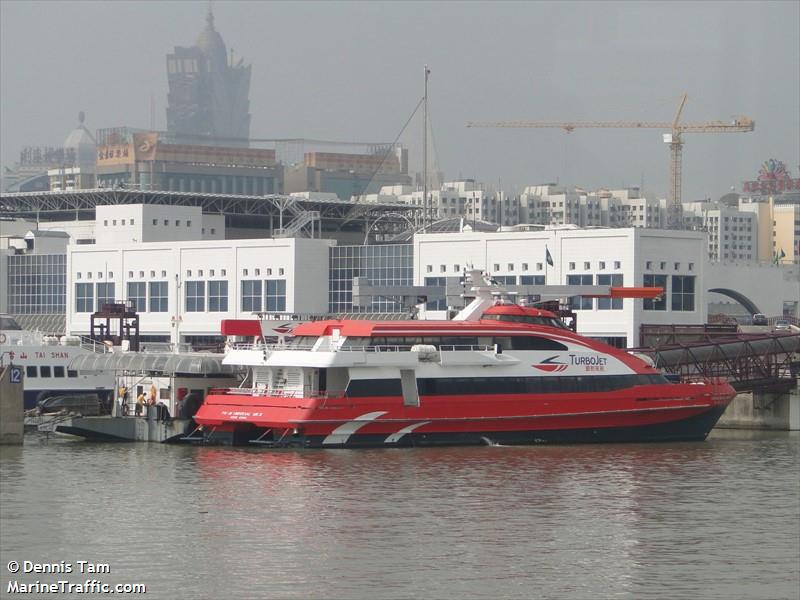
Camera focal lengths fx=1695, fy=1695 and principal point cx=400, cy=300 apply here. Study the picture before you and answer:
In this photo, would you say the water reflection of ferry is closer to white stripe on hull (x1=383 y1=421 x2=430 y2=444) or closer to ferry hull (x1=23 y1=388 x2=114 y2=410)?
ferry hull (x1=23 y1=388 x2=114 y2=410)

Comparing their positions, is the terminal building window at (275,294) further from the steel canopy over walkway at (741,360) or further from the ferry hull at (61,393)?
the steel canopy over walkway at (741,360)

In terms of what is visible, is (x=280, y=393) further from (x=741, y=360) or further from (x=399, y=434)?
(x=741, y=360)

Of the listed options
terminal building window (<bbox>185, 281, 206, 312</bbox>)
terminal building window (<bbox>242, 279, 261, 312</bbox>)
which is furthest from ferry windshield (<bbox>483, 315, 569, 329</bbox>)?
terminal building window (<bbox>185, 281, 206, 312</bbox>)

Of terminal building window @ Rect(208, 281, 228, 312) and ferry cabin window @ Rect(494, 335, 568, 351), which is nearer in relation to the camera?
ferry cabin window @ Rect(494, 335, 568, 351)

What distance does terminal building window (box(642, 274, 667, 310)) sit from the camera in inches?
3818

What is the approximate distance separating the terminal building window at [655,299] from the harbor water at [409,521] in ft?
112

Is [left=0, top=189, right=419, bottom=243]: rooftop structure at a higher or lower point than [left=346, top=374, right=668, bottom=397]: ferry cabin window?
higher

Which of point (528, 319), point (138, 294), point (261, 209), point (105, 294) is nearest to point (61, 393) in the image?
point (528, 319)

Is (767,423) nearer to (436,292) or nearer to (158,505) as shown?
(436,292)

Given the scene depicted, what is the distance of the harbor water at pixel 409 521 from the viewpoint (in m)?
36.7

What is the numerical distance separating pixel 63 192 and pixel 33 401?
2563 inches

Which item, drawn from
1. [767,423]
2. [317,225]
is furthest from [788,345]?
[317,225]

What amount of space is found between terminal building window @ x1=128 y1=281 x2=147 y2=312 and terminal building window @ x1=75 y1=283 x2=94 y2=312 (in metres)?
3.80

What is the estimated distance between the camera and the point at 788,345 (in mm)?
76938
